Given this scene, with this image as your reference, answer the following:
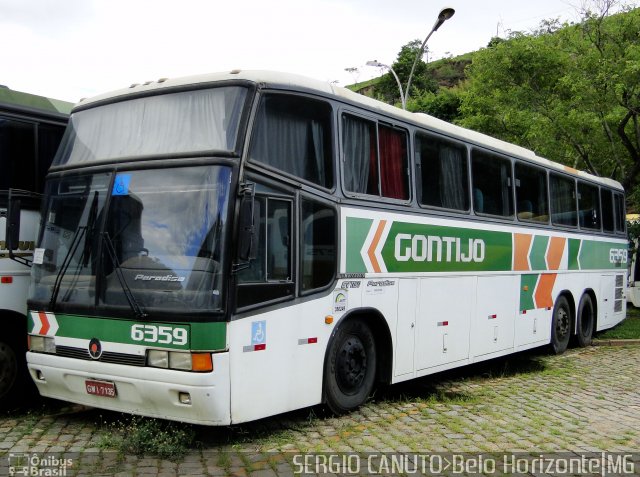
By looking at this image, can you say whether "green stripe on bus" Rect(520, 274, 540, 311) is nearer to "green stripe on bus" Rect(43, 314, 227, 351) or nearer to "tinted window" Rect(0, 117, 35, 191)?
"green stripe on bus" Rect(43, 314, 227, 351)

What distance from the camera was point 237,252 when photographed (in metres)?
5.76

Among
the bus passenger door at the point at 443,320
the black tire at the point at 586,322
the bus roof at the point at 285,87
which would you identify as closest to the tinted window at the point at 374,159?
the bus roof at the point at 285,87

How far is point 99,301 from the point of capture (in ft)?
20.2

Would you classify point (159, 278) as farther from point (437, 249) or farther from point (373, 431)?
point (437, 249)

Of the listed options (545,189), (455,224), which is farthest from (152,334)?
(545,189)

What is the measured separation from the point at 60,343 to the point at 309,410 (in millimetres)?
2597

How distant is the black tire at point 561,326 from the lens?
1247 cm

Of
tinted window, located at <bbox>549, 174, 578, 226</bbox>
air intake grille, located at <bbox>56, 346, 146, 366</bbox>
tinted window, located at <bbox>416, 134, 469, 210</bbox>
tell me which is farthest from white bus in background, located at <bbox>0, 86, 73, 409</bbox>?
tinted window, located at <bbox>549, 174, 578, 226</bbox>

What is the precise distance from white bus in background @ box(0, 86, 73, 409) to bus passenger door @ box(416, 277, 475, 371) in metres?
4.43

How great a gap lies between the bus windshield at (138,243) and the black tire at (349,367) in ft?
5.88

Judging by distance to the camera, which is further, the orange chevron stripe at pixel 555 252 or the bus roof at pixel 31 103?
the orange chevron stripe at pixel 555 252

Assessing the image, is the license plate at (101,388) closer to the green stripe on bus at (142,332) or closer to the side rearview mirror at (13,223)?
→ the green stripe on bus at (142,332)

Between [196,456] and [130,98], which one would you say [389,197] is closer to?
[130,98]

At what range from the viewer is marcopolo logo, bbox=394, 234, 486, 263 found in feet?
26.4
